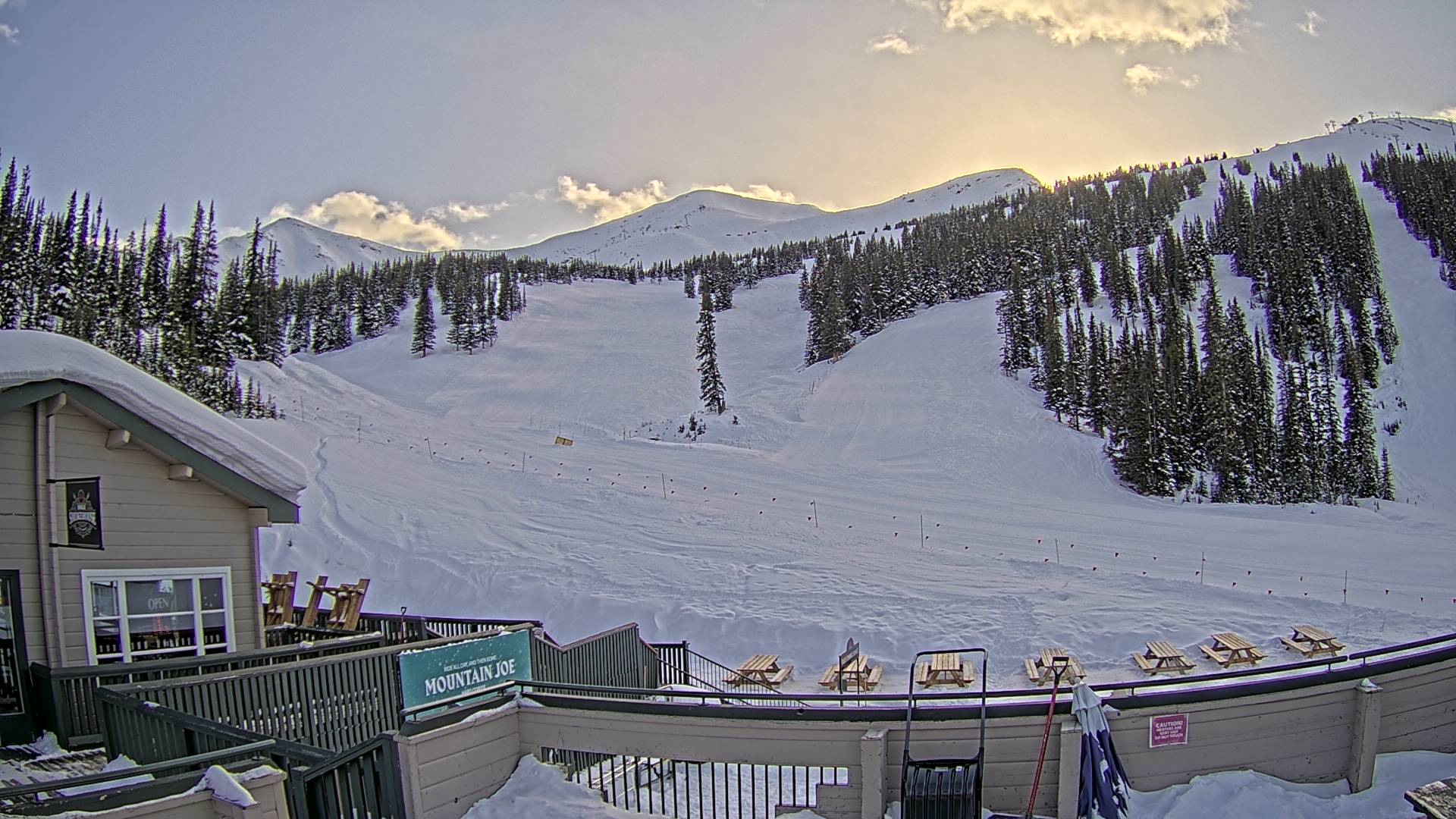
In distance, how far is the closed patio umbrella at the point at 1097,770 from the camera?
6570 millimetres

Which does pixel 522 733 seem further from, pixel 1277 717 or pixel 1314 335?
pixel 1314 335

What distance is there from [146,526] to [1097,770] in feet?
33.5

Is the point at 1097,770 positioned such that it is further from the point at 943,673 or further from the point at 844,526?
the point at 844,526

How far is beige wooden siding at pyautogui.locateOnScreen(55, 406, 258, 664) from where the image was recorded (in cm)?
923

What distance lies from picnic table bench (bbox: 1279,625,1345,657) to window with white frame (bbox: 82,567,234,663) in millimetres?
17307

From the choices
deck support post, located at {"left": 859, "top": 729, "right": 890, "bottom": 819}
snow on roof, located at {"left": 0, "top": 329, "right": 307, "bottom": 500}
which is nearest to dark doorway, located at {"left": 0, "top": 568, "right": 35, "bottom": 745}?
snow on roof, located at {"left": 0, "top": 329, "right": 307, "bottom": 500}

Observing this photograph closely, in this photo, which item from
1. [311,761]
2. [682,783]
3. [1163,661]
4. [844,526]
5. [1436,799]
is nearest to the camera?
[1436,799]

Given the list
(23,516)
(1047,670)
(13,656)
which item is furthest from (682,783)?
(1047,670)

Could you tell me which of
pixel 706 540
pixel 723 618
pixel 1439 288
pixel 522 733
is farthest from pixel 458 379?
pixel 1439 288

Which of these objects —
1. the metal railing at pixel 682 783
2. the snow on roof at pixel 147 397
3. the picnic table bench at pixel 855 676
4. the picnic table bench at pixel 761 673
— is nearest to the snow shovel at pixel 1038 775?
the metal railing at pixel 682 783

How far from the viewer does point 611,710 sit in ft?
23.6

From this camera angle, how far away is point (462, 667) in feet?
23.8

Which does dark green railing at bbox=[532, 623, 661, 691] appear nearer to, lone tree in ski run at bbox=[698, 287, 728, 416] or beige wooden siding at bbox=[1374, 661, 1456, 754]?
beige wooden siding at bbox=[1374, 661, 1456, 754]

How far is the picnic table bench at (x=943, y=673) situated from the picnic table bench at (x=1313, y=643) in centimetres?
586
